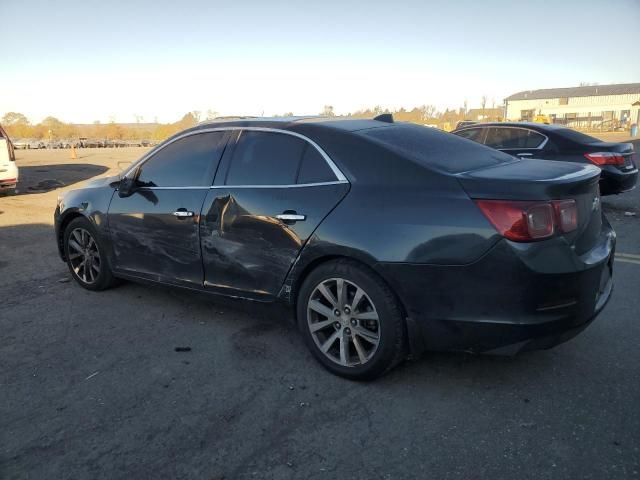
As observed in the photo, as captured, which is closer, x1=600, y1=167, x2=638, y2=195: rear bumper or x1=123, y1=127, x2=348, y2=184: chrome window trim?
x1=123, y1=127, x2=348, y2=184: chrome window trim

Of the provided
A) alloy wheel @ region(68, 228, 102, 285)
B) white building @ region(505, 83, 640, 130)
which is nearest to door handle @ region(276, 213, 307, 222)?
alloy wheel @ region(68, 228, 102, 285)

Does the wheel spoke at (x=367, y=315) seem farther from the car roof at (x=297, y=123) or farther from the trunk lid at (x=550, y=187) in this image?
the car roof at (x=297, y=123)

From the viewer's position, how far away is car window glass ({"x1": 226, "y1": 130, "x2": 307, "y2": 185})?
3.38 meters

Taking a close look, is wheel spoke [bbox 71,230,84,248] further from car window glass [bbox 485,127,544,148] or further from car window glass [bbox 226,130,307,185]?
car window glass [bbox 485,127,544,148]

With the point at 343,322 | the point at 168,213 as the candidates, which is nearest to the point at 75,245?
the point at 168,213

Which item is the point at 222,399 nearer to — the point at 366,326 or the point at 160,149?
the point at 366,326

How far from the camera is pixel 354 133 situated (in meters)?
3.23

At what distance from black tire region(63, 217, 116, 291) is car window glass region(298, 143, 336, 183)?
2354mm

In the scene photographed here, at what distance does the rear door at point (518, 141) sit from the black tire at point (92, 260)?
20.5 feet

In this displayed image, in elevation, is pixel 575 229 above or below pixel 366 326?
above

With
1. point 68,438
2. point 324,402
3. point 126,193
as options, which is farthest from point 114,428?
point 126,193

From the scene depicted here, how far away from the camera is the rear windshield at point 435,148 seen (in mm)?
3020

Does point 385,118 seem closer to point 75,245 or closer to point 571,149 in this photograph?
point 75,245

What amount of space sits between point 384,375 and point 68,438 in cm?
182
